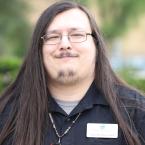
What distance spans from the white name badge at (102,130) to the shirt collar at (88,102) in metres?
0.13

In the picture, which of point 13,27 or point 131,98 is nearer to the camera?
point 131,98

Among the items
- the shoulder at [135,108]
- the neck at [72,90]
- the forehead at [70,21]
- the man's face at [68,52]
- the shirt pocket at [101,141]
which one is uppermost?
the forehead at [70,21]

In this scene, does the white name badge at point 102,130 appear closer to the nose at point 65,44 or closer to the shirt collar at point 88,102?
the shirt collar at point 88,102

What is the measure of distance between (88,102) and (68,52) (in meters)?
0.40

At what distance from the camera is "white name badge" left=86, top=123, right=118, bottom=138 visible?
3889 mm

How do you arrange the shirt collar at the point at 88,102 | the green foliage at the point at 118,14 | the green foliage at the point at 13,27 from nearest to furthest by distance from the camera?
the shirt collar at the point at 88,102, the green foliage at the point at 13,27, the green foliage at the point at 118,14

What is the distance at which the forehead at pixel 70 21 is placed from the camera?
3.92 m

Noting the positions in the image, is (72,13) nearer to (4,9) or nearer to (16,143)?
(16,143)

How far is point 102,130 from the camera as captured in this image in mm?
3916

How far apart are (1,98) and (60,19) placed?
796mm

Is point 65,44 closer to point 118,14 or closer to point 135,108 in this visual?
point 135,108

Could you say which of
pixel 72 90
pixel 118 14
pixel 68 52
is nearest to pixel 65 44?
pixel 68 52

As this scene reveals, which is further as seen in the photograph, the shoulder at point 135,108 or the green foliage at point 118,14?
the green foliage at point 118,14

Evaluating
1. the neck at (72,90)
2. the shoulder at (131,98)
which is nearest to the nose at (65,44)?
the neck at (72,90)
